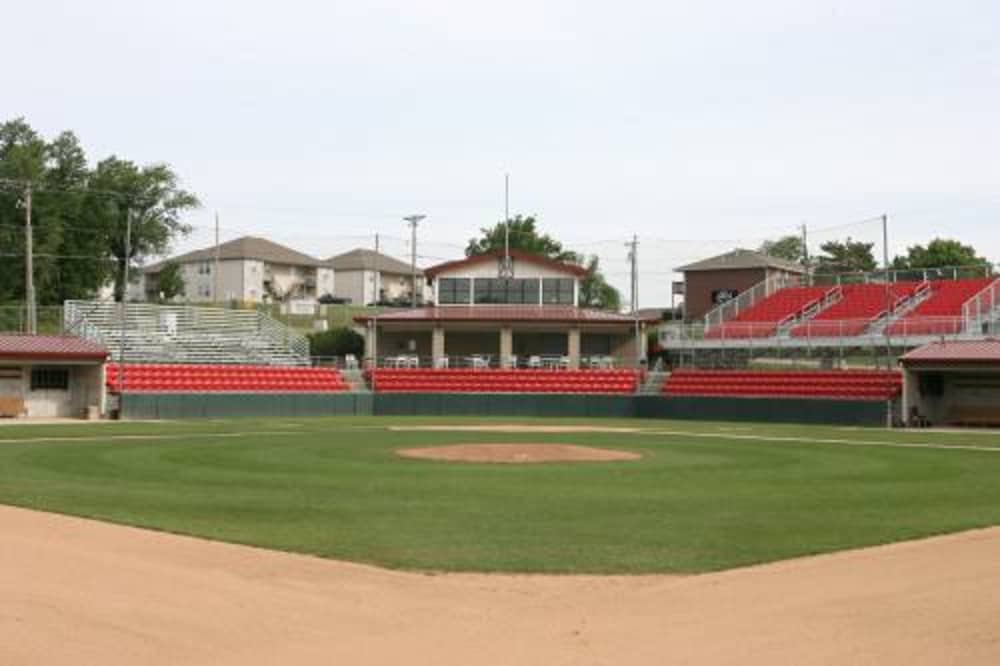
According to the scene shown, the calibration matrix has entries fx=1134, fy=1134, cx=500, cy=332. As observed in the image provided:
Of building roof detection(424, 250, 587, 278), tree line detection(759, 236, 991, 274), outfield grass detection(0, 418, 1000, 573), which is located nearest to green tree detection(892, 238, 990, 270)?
tree line detection(759, 236, 991, 274)

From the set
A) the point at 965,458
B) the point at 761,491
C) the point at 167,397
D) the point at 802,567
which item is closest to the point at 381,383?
the point at 167,397

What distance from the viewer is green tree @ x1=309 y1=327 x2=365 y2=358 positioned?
79625 millimetres

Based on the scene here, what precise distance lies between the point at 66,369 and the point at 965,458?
40.1 metres

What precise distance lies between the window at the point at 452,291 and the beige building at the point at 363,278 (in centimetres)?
6459

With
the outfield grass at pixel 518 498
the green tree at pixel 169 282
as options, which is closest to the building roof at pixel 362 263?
the green tree at pixel 169 282

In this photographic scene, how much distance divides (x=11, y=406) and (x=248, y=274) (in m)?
78.2

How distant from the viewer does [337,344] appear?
79.8 meters

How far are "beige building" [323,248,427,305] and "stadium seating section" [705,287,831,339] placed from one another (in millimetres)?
70697

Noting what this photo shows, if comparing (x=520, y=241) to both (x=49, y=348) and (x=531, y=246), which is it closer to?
(x=531, y=246)

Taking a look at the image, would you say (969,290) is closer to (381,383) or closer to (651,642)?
(381,383)

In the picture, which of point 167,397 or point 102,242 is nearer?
point 167,397

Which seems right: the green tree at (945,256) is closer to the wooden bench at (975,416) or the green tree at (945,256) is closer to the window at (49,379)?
the wooden bench at (975,416)

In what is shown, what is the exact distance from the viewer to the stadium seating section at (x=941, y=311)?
58625 millimetres

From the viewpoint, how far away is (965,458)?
32.2m
